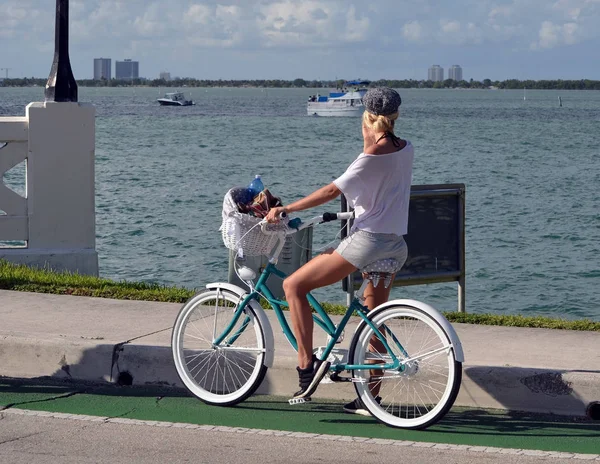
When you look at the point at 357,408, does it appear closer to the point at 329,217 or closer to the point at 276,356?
the point at 276,356

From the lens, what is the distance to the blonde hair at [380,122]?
5988 millimetres

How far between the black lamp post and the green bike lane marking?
4777mm

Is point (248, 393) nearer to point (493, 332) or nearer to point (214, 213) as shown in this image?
point (493, 332)

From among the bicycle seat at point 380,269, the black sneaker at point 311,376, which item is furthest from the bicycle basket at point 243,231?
the black sneaker at point 311,376

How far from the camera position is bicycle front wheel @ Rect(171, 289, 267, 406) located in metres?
6.47

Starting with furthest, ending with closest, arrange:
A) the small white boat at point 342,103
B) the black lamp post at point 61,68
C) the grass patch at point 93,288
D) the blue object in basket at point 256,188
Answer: the small white boat at point 342,103, the black lamp post at point 61,68, the grass patch at point 93,288, the blue object in basket at point 256,188

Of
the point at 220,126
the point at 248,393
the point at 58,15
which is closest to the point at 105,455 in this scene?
the point at 248,393

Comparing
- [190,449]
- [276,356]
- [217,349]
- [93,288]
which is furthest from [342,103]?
[190,449]

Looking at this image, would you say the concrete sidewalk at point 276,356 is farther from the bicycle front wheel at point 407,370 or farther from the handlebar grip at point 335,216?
the handlebar grip at point 335,216

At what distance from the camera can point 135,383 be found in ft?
23.9

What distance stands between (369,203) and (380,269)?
0.40 metres

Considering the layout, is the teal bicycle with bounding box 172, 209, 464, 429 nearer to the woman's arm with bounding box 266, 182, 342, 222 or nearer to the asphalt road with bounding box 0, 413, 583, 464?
the woman's arm with bounding box 266, 182, 342, 222

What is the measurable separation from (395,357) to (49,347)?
8.90 ft

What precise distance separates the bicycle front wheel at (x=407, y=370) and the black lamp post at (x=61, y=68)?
20.1ft
